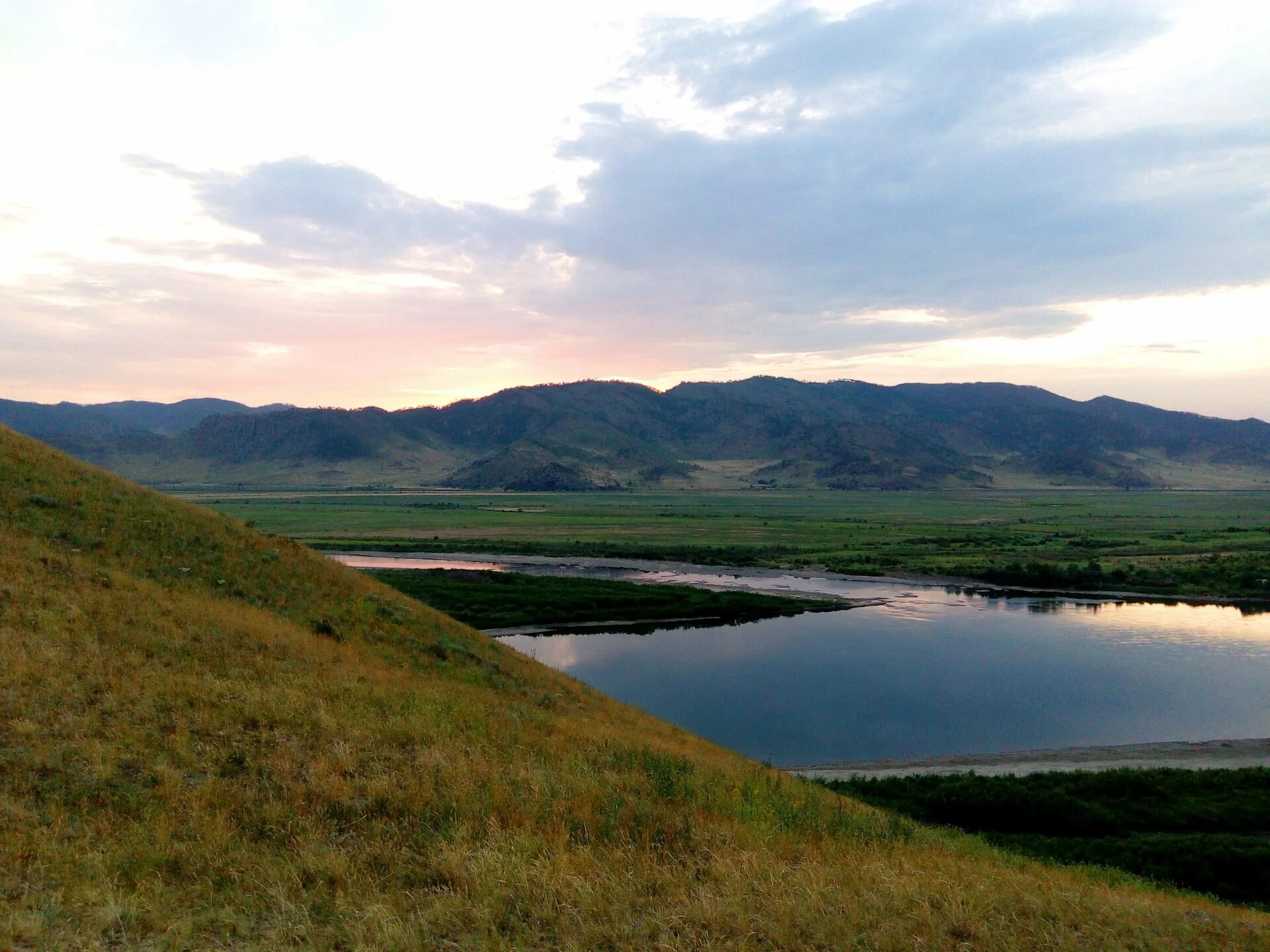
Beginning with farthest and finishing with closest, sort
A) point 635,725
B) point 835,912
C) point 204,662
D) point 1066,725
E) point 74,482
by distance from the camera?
point 1066,725, point 74,482, point 635,725, point 204,662, point 835,912

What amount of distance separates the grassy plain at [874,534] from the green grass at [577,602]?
2154cm

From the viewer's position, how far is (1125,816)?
2030cm

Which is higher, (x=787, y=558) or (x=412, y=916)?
(x=412, y=916)

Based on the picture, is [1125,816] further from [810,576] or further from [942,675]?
[810,576]

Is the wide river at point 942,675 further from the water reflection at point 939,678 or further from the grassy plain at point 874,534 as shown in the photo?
the grassy plain at point 874,534

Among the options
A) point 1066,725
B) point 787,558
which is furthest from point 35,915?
point 787,558

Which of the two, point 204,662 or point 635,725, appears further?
point 635,725

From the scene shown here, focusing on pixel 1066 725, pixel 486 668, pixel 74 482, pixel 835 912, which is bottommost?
pixel 1066 725

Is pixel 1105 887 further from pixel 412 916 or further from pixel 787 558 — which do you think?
pixel 787 558

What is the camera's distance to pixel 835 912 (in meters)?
6.91

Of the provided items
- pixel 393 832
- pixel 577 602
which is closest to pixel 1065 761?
pixel 393 832

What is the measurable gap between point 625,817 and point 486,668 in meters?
11.5

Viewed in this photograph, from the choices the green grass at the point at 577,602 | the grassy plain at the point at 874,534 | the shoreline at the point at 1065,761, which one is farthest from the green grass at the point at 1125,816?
the grassy plain at the point at 874,534

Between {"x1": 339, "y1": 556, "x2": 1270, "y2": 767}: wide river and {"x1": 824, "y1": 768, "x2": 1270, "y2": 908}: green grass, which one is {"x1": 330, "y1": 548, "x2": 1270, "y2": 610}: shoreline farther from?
{"x1": 824, "y1": 768, "x2": 1270, "y2": 908}: green grass
